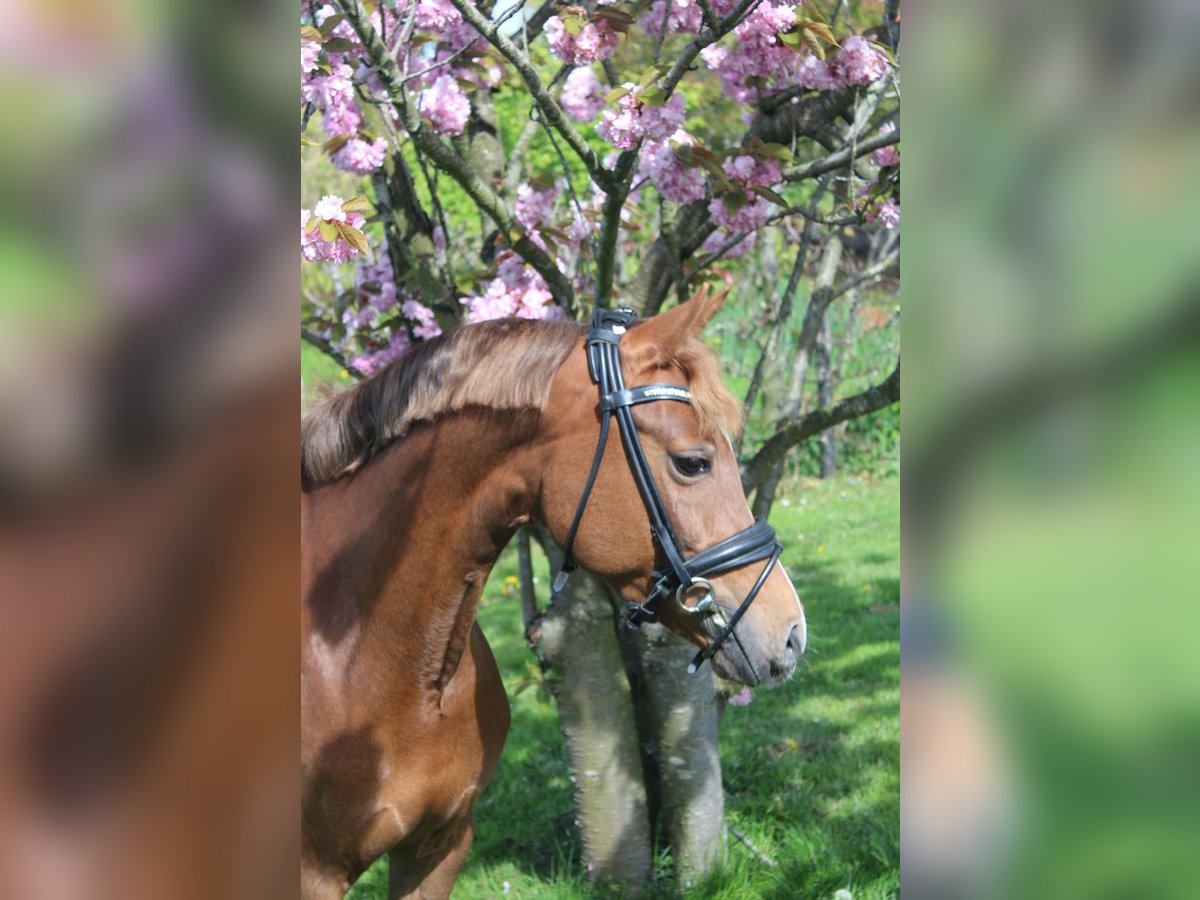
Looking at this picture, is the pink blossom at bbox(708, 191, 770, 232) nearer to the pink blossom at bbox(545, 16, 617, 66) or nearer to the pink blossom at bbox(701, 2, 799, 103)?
the pink blossom at bbox(701, 2, 799, 103)

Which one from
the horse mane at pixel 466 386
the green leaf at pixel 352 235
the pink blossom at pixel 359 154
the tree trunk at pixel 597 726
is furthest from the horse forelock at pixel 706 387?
the pink blossom at pixel 359 154

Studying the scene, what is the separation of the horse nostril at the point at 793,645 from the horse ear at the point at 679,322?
651mm

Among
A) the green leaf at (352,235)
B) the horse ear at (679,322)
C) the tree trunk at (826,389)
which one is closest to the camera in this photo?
the horse ear at (679,322)

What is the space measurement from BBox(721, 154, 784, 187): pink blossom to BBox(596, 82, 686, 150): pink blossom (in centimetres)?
38

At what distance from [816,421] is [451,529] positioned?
1.65m

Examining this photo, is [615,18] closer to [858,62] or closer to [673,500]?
[858,62]

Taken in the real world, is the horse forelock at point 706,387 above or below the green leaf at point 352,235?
below

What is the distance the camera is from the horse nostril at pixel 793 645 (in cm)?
225

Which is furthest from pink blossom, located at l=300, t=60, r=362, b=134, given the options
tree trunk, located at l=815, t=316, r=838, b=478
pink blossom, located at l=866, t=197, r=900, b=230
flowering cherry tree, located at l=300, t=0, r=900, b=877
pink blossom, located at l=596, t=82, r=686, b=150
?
tree trunk, located at l=815, t=316, r=838, b=478

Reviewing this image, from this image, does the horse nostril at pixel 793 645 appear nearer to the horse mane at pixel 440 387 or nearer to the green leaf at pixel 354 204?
the horse mane at pixel 440 387

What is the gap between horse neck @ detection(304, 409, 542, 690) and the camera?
93.7 inches

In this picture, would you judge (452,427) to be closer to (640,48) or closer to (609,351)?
(609,351)
